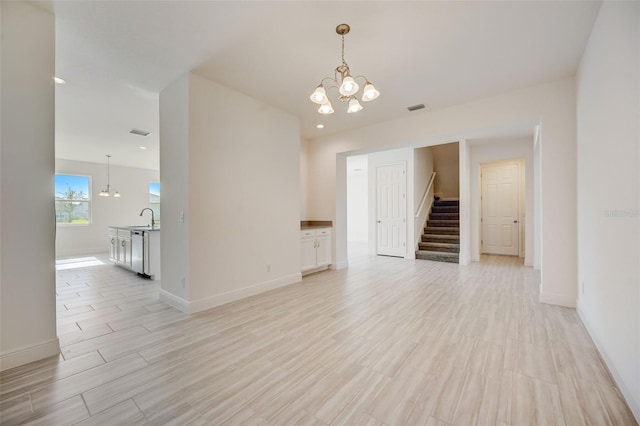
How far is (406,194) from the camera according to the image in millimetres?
6777

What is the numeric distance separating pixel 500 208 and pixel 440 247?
219 centimetres

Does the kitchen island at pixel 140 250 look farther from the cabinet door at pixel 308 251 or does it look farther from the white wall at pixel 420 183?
the white wall at pixel 420 183

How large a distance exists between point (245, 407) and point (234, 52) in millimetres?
3097

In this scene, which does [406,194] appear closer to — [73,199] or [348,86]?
[348,86]

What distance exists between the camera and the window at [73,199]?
293 inches

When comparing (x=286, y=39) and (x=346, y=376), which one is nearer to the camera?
(x=346, y=376)

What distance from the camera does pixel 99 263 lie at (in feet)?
20.3

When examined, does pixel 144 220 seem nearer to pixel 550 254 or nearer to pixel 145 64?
pixel 145 64

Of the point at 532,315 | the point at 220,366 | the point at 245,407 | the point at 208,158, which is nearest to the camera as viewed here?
the point at 245,407

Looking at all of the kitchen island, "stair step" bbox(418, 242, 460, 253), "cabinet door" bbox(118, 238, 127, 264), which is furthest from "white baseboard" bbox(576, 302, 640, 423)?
"cabinet door" bbox(118, 238, 127, 264)

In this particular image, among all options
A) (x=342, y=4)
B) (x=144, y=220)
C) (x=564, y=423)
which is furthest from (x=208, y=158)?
(x=144, y=220)

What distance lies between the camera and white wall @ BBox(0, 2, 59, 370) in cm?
195

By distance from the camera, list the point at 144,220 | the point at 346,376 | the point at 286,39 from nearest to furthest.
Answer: the point at 346,376 < the point at 286,39 < the point at 144,220

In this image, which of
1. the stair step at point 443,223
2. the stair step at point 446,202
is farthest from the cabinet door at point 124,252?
the stair step at point 446,202
